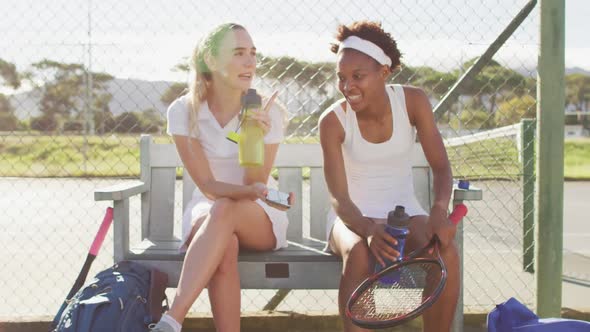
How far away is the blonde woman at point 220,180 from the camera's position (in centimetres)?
267

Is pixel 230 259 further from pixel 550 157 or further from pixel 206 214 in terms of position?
Result: pixel 550 157

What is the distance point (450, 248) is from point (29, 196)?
388 inches

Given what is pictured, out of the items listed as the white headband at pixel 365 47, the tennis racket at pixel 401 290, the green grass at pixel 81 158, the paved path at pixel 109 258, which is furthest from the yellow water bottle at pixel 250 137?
Answer: the green grass at pixel 81 158

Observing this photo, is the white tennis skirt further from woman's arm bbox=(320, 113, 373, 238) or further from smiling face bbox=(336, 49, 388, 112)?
smiling face bbox=(336, 49, 388, 112)

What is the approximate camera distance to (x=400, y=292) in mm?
2564

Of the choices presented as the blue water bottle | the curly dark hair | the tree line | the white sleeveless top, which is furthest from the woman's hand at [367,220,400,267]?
the tree line

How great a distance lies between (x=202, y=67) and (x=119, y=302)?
1.10 m

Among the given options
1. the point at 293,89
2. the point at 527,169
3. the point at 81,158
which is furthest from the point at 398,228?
the point at 81,158

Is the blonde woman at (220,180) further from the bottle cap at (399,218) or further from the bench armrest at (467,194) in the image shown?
the bench armrest at (467,194)

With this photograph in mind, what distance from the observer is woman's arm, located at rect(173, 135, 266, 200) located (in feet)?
9.24

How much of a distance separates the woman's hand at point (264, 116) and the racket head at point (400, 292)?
0.78 meters

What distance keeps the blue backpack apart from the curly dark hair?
1235mm

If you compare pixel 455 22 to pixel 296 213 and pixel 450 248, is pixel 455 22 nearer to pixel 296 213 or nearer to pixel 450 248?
pixel 296 213

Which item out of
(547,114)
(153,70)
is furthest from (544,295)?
(153,70)
